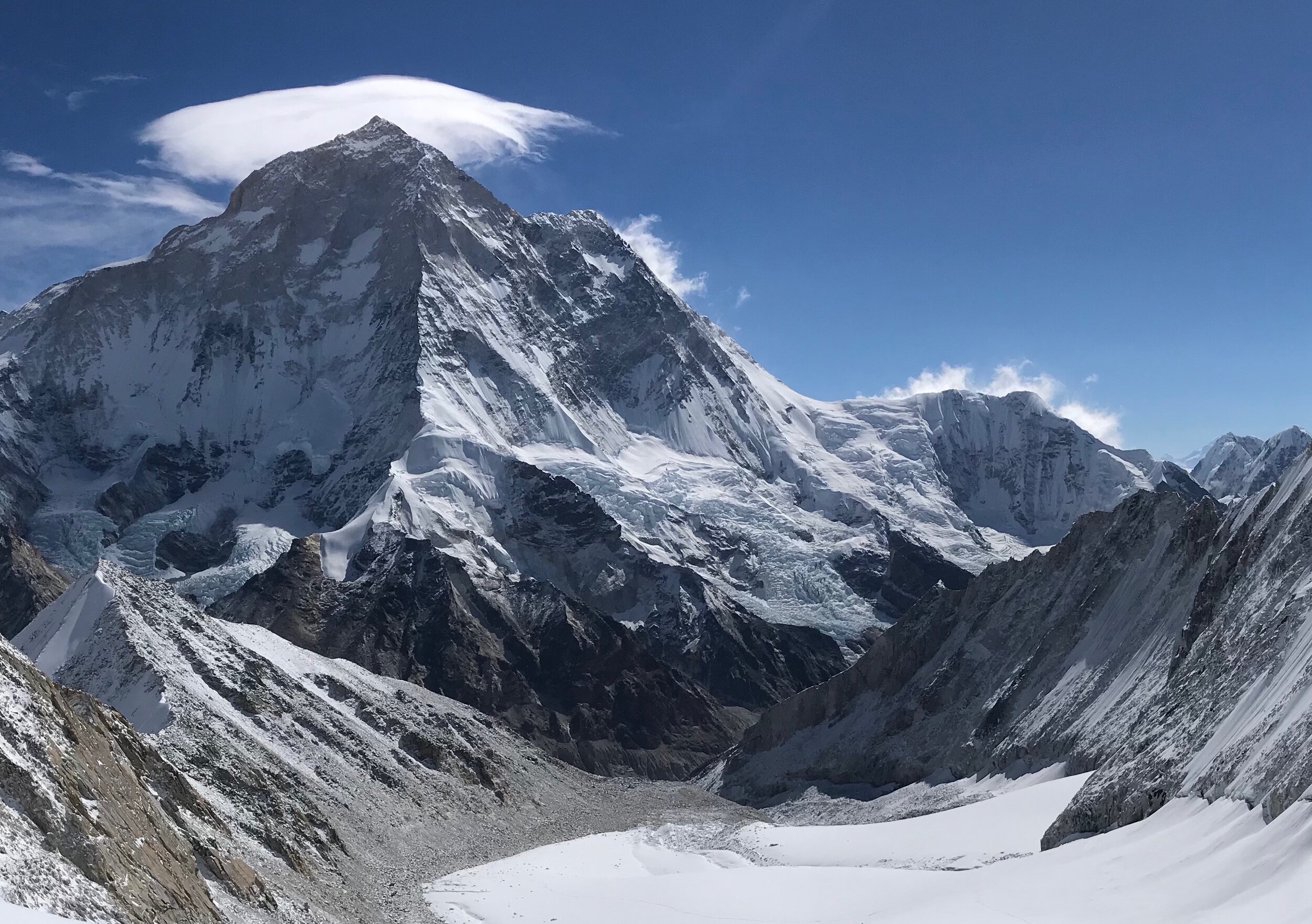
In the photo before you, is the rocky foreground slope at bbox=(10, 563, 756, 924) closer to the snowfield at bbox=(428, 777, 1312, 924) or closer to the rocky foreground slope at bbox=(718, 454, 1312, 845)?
the snowfield at bbox=(428, 777, 1312, 924)

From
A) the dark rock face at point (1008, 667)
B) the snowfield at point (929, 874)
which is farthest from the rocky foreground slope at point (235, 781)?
the dark rock face at point (1008, 667)

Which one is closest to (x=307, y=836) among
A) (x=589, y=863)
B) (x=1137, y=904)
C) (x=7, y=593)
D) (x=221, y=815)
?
(x=221, y=815)

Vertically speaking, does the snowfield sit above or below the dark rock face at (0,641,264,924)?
below

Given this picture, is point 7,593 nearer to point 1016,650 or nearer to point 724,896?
point 1016,650

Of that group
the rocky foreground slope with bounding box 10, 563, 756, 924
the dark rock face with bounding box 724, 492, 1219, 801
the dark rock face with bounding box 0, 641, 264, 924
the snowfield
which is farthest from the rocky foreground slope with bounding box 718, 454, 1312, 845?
the dark rock face with bounding box 0, 641, 264, 924

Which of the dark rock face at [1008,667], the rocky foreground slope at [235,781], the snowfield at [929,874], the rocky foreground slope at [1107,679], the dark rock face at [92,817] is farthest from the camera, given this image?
the dark rock face at [1008,667]

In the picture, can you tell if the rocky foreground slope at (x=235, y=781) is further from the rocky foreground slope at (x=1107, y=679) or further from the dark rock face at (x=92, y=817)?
the rocky foreground slope at (x=1107, y=679)
